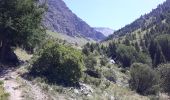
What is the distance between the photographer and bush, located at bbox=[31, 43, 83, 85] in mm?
53750

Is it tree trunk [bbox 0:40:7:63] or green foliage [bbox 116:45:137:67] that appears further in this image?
green foliage [bbox 116:45:137:67]

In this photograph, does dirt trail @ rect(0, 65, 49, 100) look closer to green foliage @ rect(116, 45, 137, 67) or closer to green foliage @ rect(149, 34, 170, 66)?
green foliage @ rect(116, 45, 137, 67)

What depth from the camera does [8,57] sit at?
62281 mm

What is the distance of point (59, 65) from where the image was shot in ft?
179

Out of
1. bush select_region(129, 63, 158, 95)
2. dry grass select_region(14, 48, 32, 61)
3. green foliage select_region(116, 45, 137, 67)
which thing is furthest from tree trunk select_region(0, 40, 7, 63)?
green foliage select_region(116, 45, 137, 67)

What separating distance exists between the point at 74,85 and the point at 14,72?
28.3 feet

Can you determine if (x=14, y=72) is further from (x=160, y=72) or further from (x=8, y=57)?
(x=160, y=72)

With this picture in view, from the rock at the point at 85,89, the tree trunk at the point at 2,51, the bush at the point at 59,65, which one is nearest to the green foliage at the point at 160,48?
the tree trunk at the point at 2,51

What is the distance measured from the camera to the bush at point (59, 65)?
2116 inches

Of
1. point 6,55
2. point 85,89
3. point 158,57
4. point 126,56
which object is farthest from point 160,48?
point 85,89

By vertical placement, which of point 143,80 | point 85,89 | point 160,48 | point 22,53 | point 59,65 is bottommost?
point 143,80

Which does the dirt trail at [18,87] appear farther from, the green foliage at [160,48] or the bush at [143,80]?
the green foliage at [160,48]

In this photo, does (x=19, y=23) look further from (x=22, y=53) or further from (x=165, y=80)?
(x=165, y=80)

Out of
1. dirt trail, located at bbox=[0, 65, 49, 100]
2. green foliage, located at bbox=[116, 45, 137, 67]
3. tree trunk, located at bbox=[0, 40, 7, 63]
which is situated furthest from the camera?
green foliage, located at bbox=[116, 45, 137, 67]
